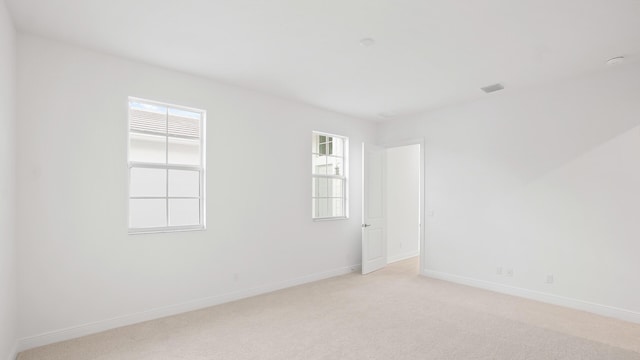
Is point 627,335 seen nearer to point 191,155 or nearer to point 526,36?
point 526,36

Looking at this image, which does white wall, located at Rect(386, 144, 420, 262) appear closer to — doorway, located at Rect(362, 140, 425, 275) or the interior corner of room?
doorway, located at Rect(362, 140, 425, 275)

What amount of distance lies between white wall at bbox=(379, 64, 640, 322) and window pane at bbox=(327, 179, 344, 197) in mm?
1476

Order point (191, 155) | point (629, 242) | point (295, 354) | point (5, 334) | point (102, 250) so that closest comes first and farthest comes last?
point (5, 334) < point (295, 354) < point (102, 250) < point (629, 242) < point (191, 155)

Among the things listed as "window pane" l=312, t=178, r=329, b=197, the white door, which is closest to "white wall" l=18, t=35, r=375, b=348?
"window pane" l=312, t=178, r=329, b=197

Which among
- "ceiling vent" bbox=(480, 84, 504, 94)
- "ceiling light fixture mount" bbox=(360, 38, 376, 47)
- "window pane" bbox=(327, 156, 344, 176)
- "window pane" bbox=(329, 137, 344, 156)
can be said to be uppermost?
"ceiling light fixture mount" bbox=(360, 38, 376, 47)

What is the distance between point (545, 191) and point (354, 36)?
3240 millimetres

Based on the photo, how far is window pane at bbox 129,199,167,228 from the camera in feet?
11.5

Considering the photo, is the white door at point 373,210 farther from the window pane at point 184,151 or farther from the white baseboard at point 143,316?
the window pane at point 184,151

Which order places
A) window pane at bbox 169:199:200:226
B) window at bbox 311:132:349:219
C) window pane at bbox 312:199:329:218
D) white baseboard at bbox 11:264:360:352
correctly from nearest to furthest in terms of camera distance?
white baseboard at bbox 11:264:360:352
window pane at bbox 169:199:200:226
window pane at bbox 312:199:329:218
window at bbox 311:132:349:219

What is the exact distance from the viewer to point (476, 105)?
193 inches

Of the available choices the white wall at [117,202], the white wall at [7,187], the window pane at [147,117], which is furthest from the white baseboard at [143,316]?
the window pane at [147,117]

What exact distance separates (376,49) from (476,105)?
2.49 metres

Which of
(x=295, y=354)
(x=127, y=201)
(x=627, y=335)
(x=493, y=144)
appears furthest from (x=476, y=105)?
(x=127, y=201)

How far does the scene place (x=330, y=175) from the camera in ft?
18.4
